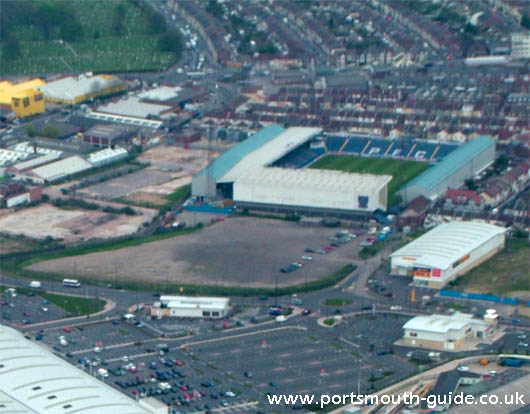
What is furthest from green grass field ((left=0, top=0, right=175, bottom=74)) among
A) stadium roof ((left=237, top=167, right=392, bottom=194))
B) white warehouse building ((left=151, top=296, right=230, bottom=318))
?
white warehouse building ((left=151, top=296, right=230, bottom=318))

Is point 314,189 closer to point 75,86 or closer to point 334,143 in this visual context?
point 334,143

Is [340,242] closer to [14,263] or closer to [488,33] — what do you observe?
[14,263]

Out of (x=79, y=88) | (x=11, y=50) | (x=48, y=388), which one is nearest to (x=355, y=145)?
(x=79, y=88)

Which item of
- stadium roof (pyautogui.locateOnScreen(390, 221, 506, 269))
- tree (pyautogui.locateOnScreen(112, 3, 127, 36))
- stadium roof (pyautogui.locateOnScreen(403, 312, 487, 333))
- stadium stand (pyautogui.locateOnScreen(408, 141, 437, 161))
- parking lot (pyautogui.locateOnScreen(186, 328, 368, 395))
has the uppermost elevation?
tree (pyautogui.locateOnScreen(112, 3, 127, 36))

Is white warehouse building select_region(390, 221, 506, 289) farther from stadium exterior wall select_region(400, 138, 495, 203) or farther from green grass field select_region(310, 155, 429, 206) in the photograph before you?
green grass field select_region(310, 155, 429, 206)

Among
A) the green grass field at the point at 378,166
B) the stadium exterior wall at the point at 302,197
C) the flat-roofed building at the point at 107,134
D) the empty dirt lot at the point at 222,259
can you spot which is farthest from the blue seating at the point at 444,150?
the flat-roofed building at the point at 107,134

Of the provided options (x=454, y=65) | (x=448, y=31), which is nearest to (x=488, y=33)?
(x=448, y=31)
